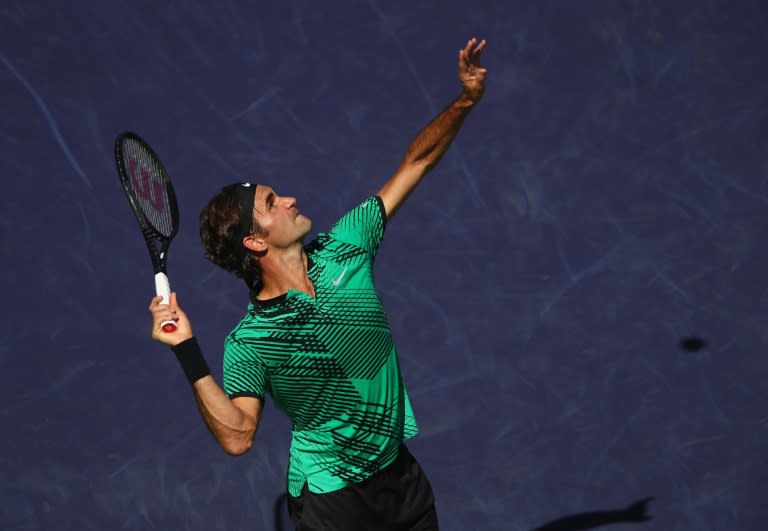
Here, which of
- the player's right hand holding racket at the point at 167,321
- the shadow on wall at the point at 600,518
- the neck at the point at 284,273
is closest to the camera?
the player's right hand holding racket at the point at 167,321

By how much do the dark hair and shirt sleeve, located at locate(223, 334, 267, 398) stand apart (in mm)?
263

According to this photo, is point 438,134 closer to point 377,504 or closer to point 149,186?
point 149,186

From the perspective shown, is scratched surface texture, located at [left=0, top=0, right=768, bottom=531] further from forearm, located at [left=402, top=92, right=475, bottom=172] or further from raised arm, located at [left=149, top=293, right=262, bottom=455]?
raised arm, located at [left=149, top=293, right=262, bottom=455]

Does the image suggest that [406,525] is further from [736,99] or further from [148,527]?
[736,99]

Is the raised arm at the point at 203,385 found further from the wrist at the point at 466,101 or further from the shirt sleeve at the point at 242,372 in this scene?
the wrist at the point at 466,101

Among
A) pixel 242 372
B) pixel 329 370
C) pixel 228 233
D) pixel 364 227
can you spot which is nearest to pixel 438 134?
pixel 364 227

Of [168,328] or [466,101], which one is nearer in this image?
[168,328]

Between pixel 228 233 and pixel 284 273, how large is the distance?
202 millimetres

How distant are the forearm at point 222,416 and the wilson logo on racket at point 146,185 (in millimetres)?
834

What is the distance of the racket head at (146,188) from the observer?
3.16m

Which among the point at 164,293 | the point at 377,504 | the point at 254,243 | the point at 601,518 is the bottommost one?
the point at 601,518

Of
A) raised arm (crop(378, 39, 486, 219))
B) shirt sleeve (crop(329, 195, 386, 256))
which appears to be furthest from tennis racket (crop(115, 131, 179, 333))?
raised arm (crop(378, 39, 486, 219))

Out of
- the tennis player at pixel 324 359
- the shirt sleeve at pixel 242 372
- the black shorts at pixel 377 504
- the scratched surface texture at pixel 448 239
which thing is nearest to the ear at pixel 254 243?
the tennis player at pixel 324 359

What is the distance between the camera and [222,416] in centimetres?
268
